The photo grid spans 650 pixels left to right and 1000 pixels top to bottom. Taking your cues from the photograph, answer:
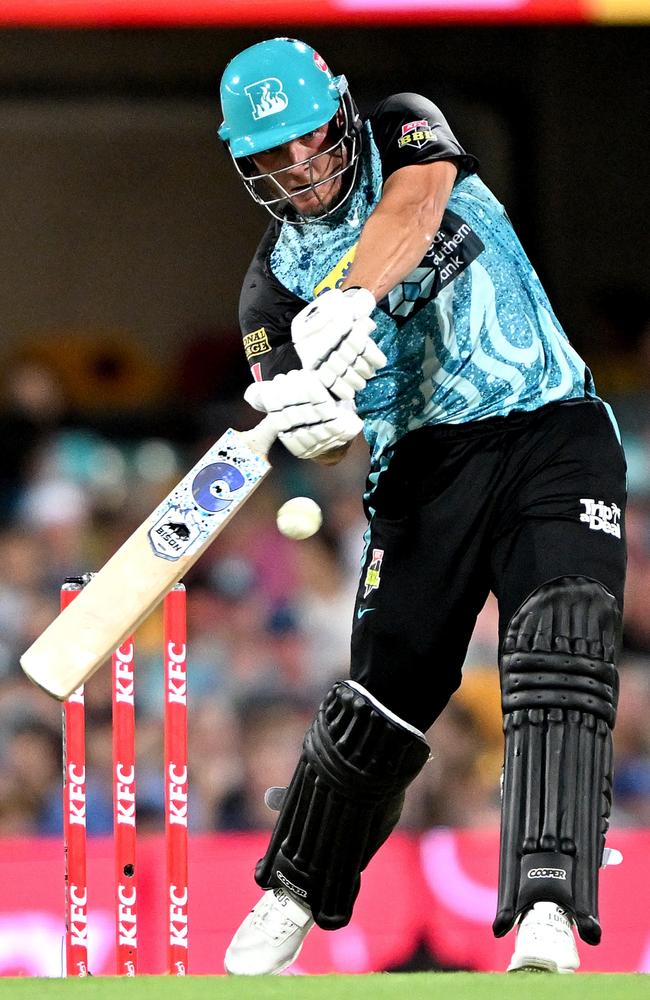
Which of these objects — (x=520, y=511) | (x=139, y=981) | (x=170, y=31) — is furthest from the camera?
(x=170, y=31)

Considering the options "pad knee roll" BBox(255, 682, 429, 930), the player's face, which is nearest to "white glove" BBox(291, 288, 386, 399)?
the player's face

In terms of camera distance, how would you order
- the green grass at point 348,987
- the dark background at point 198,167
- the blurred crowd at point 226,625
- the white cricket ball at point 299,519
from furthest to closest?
the dark background at point 198,167, the blurred crowd at point 226,625, the white cricket ball at point 299,519, the green grass at point 348,987

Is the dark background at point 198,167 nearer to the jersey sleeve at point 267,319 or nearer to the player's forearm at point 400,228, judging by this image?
the jersey sleeve at point 267,319

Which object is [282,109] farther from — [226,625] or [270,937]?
[226,625]

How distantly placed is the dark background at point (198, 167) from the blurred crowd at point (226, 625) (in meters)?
0.78

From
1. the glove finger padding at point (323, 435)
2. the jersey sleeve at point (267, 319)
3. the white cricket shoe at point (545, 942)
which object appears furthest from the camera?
the jersey sleeve at point (267, 319)

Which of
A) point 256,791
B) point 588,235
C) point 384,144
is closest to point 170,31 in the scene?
point 588,235

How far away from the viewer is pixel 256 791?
4.78 meters

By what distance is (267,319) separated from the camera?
280cm

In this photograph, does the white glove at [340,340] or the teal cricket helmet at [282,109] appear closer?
the white glove at [340,340]

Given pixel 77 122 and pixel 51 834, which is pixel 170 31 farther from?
pixel 51 834

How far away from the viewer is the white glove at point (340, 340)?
235cm

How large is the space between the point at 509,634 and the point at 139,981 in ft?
Answer: 2.47

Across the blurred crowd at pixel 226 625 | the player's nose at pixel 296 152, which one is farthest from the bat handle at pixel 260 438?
the blurred crowd at pixel 226 625
